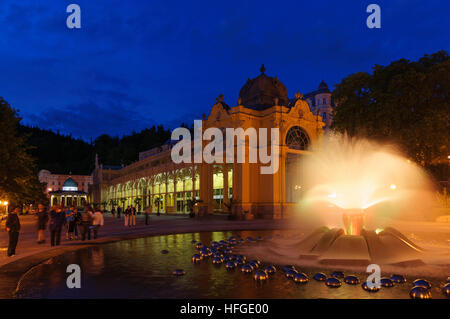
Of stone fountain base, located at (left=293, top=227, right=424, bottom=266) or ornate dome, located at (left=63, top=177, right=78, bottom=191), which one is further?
ornate dome, located at (left=63, top=177, right=78, bottom=191)

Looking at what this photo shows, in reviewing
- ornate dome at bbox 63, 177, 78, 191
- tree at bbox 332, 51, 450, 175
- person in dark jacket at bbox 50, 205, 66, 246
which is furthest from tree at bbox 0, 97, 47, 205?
ornate dome at bbox 63, 177, 78, 191

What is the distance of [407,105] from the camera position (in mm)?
31109

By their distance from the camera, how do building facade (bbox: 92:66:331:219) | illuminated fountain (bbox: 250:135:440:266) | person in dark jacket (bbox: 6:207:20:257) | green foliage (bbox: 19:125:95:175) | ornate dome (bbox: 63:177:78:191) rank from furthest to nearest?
green foliage (bbox: 19:125:95:175) → ornate dome (bbox: 63:177:78:191) → building facade (bbox: 92:66:331:219) → person in dark jacket (bbox: 6:207:20:257) → illuminated fountain (bbox: 250:135:440:266)

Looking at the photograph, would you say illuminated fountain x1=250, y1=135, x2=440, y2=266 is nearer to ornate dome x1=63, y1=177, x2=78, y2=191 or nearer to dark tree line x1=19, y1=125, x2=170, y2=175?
ornate dome x1=63, y1=177, x2=78, y2=191

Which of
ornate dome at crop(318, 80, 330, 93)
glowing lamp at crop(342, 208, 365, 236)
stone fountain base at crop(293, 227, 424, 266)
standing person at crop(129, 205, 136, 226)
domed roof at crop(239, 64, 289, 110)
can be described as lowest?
standing person at crop(129, 205, 136, 226)

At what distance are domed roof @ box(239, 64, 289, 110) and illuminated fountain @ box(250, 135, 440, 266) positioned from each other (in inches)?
358

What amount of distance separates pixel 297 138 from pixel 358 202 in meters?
29.7

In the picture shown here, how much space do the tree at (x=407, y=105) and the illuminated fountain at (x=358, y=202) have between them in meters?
2.11

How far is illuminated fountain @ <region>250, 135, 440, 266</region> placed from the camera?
11625 millimetres

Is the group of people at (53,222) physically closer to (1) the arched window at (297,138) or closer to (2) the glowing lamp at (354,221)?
(2) the glowing lamp at (354,221)

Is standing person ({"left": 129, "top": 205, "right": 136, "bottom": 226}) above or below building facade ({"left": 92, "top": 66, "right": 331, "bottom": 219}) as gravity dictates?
below

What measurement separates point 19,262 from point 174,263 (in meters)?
5.14

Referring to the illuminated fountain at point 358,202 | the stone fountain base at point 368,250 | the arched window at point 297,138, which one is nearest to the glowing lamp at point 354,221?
the illuminated fountain at point 358,202

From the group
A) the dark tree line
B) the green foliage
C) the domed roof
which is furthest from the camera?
the green foliage
